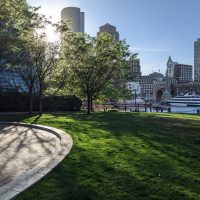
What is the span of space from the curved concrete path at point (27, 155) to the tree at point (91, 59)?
1516 cm

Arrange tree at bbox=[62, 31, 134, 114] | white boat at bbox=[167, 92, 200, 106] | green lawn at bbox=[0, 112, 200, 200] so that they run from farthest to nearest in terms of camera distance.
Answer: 1. white boat at bbox=[167, 92, 200, 106]
2. tree at bbox=[62, 31, 134, 114]
3. green lawn at bbox=[0, 112, 200, 200]

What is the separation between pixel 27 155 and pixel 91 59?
73.5 feet

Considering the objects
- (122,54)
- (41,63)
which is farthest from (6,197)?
(122,54)

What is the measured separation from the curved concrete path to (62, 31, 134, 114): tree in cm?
1516

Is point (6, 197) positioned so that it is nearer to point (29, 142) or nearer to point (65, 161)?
point (65, 161)

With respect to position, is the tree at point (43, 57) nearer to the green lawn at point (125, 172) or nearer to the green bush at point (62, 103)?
the green bush at point (62, 103)

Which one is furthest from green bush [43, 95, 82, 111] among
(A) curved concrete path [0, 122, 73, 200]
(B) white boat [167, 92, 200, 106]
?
(B) white boat [167, 92, 200, 106]

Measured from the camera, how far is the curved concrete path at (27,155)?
7123 millimetres

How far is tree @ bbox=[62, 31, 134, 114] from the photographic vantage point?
3194 cm

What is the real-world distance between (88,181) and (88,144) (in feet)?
13.6

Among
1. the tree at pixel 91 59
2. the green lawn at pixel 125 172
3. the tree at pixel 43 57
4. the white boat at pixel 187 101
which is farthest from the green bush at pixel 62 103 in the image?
the white boat at pixel 187 101

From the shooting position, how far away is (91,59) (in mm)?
32281

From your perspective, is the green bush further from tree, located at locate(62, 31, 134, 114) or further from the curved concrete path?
the curved concrete path

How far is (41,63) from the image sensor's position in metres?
29.4
